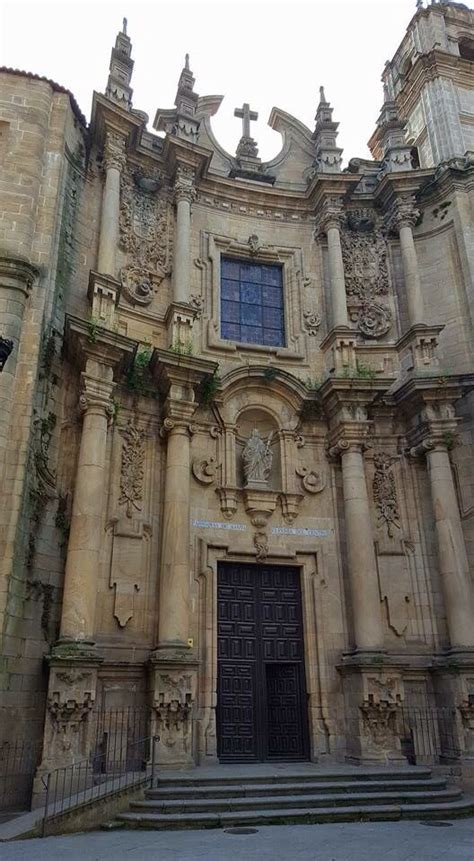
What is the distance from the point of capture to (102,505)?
11.8m

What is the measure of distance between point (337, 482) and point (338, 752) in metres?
5.13

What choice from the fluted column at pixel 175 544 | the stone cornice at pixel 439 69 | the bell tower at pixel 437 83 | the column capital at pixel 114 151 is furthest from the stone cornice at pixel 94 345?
the stone cornice at pixel 439 69

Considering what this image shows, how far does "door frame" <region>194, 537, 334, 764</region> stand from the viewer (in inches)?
460

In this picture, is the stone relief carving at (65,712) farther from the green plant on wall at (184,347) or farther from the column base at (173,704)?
the green plant on wall at (184,347)

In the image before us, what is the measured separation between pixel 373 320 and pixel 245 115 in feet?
22.2

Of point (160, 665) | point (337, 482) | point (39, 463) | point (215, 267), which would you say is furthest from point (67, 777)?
point (215, 267)

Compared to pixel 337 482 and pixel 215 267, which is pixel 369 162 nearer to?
pixel 215 267

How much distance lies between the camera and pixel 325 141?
17.2 m

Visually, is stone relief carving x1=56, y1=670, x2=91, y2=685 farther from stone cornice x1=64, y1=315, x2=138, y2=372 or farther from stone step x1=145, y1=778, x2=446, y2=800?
stone cornice x1=64, y1=315, x2=138, y2=372

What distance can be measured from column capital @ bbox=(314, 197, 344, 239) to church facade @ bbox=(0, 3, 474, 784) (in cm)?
6

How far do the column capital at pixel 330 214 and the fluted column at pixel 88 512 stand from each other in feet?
23.4

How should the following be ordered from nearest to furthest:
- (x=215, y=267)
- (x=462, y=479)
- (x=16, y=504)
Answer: (x=16, y=504), (x=462, y=479), (x=215, y=267)

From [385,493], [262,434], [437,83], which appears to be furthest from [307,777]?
[437,83]

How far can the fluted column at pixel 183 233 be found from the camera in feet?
47.1
